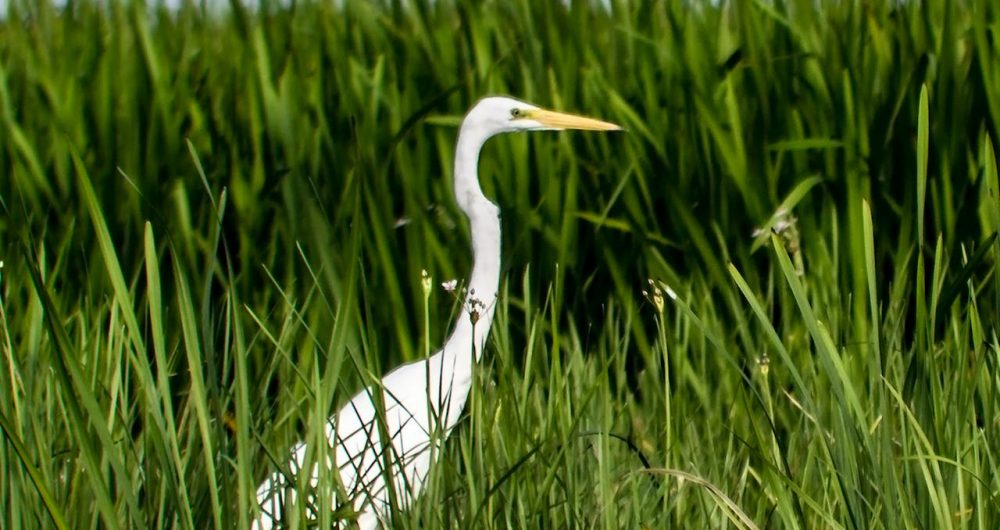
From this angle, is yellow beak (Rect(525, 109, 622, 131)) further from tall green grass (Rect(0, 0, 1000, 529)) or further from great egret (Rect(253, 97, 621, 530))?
tall green grass (Rect(0, 0, 1000, 529))

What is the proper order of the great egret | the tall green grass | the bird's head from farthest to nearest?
1. the tall green grass
2. the bird's head
3. the great egret

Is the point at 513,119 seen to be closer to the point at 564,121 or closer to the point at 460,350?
the point at 564,121

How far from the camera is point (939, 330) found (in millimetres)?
2715

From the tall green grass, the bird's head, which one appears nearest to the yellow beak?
the bird's head

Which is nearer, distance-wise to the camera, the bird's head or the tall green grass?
the bird's head

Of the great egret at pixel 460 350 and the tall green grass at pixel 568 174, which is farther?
the tall green grass at pixel 568 174

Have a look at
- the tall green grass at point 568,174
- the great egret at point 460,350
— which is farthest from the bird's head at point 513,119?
the tall green grass at point 568,174

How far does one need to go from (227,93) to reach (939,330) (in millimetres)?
1632

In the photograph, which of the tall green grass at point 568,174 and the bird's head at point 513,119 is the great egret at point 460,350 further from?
the tall green grass at point 568,174

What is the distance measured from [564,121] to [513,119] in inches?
4.3

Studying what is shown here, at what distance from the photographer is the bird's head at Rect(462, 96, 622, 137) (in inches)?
95.3

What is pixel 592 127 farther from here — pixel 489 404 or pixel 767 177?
pixel 489 404

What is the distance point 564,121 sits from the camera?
2520mm

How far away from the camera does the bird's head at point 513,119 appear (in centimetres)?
242
